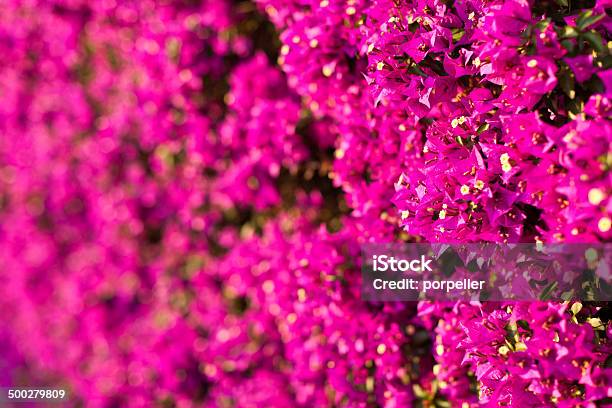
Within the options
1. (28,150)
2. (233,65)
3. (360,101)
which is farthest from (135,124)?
(360,101)

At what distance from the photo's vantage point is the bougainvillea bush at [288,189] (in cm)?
113

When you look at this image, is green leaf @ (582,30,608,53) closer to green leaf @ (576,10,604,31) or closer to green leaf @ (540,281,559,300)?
green leaf @ (576,10,604,31)

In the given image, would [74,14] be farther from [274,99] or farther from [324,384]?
[324,384]

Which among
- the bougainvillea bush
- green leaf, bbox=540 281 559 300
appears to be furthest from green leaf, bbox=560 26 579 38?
green leaf, bbox=540 281 559 300

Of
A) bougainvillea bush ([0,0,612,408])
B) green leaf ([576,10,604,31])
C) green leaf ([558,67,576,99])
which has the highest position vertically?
green leaf ([576,10,604,31])

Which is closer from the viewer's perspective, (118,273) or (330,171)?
(330,171)

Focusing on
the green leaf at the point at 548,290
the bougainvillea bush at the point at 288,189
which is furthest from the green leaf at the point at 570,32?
the green leaf at the point at 548,290

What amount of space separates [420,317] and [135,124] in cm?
142

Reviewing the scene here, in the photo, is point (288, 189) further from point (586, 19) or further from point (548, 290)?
point (586, 19)

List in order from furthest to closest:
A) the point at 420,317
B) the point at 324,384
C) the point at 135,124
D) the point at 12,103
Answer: the point at 12,103, the point at 135,124, the point at 324,384, the point at 420,317

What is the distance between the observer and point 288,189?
1.99 m

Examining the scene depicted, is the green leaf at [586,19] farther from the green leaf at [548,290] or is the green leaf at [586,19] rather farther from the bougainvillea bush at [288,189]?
the green leaf at [548,290]

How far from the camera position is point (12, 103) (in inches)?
115

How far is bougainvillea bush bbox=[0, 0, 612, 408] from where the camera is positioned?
1133 millimetres
